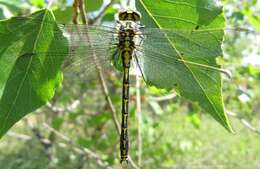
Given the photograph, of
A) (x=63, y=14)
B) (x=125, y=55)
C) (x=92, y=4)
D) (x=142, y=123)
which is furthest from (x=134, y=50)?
(x=142, y=123)

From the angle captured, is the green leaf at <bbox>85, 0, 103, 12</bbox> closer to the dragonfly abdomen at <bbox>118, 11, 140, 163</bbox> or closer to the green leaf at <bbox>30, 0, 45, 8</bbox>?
the dragonfly abdomen at <bbox>118, 11, 140, 163</bbox>

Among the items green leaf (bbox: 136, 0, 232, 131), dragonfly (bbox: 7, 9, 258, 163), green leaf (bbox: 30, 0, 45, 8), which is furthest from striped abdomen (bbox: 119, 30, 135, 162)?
green leaf (bbox: 30, 0, 45, 8)

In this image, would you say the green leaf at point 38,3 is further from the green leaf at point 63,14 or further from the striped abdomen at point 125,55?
the striped abdomen at point 125,55

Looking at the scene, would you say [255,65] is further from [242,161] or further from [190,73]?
[242,161]

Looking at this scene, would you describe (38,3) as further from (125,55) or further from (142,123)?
(125,55)

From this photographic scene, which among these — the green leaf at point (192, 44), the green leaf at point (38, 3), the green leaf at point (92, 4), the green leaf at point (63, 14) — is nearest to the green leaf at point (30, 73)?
the green leaf at point (192, 44)

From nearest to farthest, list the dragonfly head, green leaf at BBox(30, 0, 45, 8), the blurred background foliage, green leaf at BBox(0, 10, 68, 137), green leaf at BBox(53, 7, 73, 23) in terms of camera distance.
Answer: green leaf at BBox(0, 10, 68, 137) → the dragonfly head → green leaf at BBox(53, 7, 73, 23) → green leaf at BBox(30, 0, 45, 8) → the blurred background foliage

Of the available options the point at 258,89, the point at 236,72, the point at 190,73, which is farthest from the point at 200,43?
the point at 258,89
